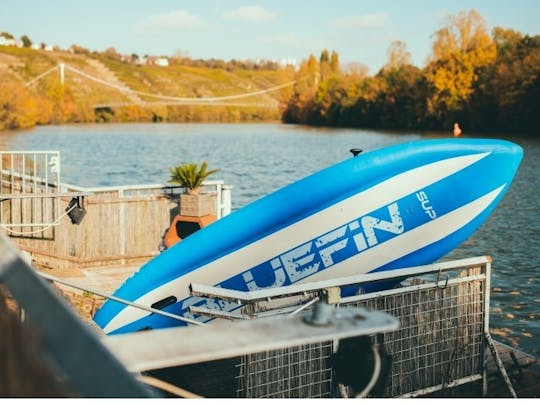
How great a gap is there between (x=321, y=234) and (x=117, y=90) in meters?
129

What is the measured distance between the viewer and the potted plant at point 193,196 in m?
10.5

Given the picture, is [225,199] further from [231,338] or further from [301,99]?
[301,99]

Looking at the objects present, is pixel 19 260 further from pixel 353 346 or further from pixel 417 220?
pixel 417 220

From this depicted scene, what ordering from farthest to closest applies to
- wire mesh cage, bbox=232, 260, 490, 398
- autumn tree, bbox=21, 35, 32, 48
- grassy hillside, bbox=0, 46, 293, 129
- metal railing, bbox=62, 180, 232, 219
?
autumn tree, bbox=21, 35, 32, 48 < grassy hillside, bbox=0, 46, 293, 129 < metal railing, bbox=62, 180, 232, 219 < wire mesh cage, bbox=232, 260, 490, 398

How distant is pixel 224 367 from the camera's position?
20.7ft

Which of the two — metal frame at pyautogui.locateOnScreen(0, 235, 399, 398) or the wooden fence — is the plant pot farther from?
metal frame at pyautogui.locateOnScreen(0, 235, 399, 398)

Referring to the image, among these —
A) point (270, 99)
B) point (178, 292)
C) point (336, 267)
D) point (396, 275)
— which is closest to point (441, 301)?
point (396, 275)

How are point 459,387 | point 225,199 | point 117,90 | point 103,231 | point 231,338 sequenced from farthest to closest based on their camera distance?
1. point 117,90
2. point 225,199
3. point 103,231
4. point 459,387
5. point 231,338

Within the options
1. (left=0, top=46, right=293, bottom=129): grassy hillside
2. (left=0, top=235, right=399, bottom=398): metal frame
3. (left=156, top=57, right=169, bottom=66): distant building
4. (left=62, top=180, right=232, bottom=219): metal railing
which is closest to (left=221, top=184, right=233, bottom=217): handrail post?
(left=62, top=180, right=232, bottom=219): metal railing

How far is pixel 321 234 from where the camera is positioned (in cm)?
686

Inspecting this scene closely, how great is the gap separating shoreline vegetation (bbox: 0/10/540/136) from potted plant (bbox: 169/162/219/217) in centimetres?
5781

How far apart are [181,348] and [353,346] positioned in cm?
226

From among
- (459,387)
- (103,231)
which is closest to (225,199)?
(103,231)

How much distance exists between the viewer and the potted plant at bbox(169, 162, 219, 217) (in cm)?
1049
